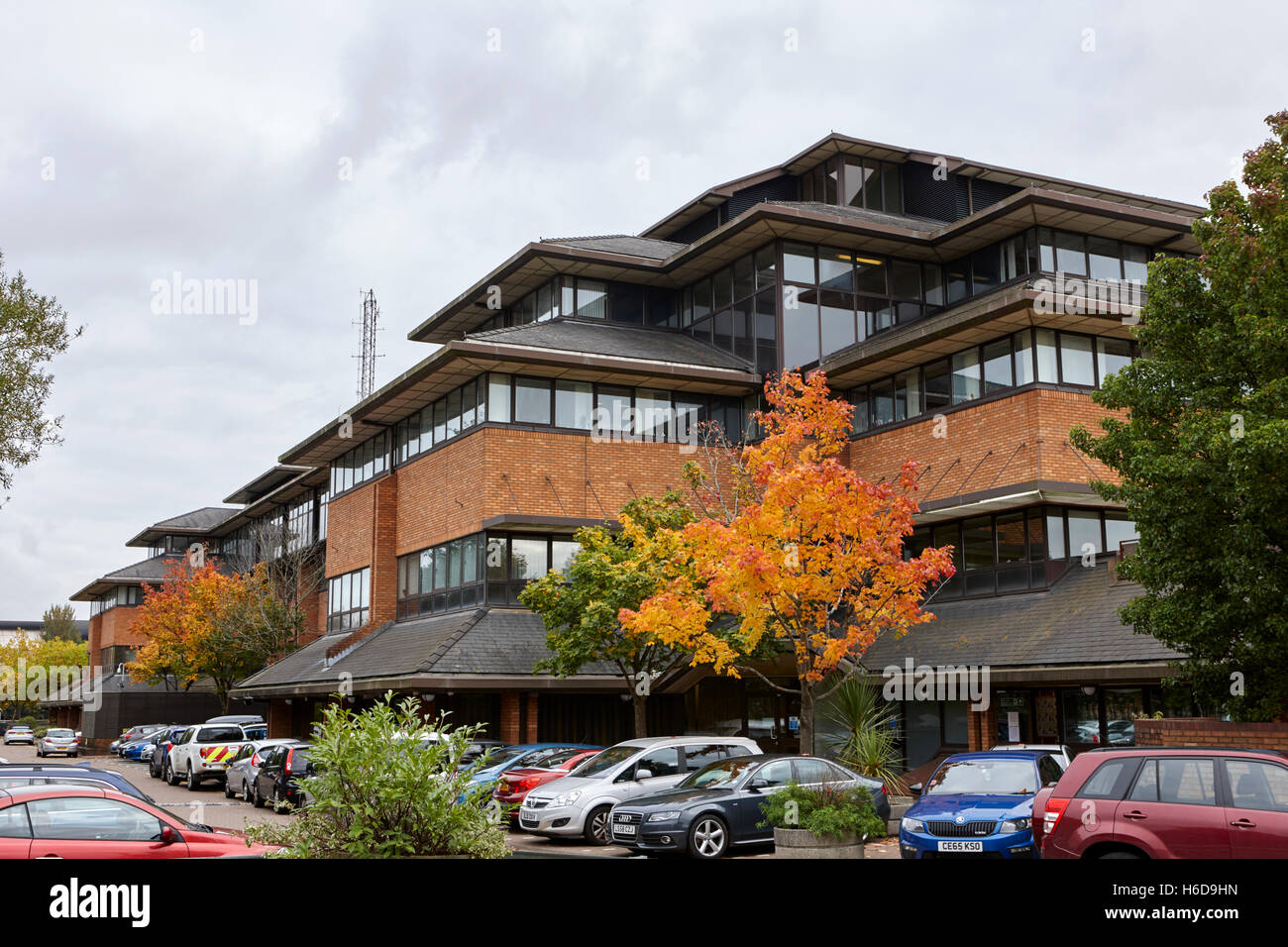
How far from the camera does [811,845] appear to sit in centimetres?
1462

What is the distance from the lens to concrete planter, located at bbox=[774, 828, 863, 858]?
47.8 ft

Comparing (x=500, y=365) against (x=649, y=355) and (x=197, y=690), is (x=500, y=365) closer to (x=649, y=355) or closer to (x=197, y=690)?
(x=649, y=355)

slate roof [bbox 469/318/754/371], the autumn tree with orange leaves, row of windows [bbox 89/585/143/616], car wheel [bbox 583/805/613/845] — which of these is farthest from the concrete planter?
row of windows [bbox 89/585/143/616]

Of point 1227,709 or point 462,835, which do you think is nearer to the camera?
point 462,835

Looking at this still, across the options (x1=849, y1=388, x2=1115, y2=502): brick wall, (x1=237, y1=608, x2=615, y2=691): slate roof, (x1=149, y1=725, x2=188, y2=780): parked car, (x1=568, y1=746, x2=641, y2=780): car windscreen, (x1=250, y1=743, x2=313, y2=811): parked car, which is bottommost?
(x1=149, y1=725, x2=188, y2=780): parked car

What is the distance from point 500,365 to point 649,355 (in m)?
4.10

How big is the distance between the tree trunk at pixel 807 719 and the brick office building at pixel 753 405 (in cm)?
415

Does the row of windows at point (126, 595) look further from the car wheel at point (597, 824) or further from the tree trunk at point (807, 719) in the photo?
the car wheel at point (597, 824)

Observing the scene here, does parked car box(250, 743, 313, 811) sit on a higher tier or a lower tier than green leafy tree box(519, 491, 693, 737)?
lower

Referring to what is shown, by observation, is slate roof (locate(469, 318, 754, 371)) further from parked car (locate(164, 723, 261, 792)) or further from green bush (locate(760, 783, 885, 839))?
green bush (locate(760, 783, 885, 839))

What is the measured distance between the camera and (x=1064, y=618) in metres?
23.2

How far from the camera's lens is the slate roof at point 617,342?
31781 mm
